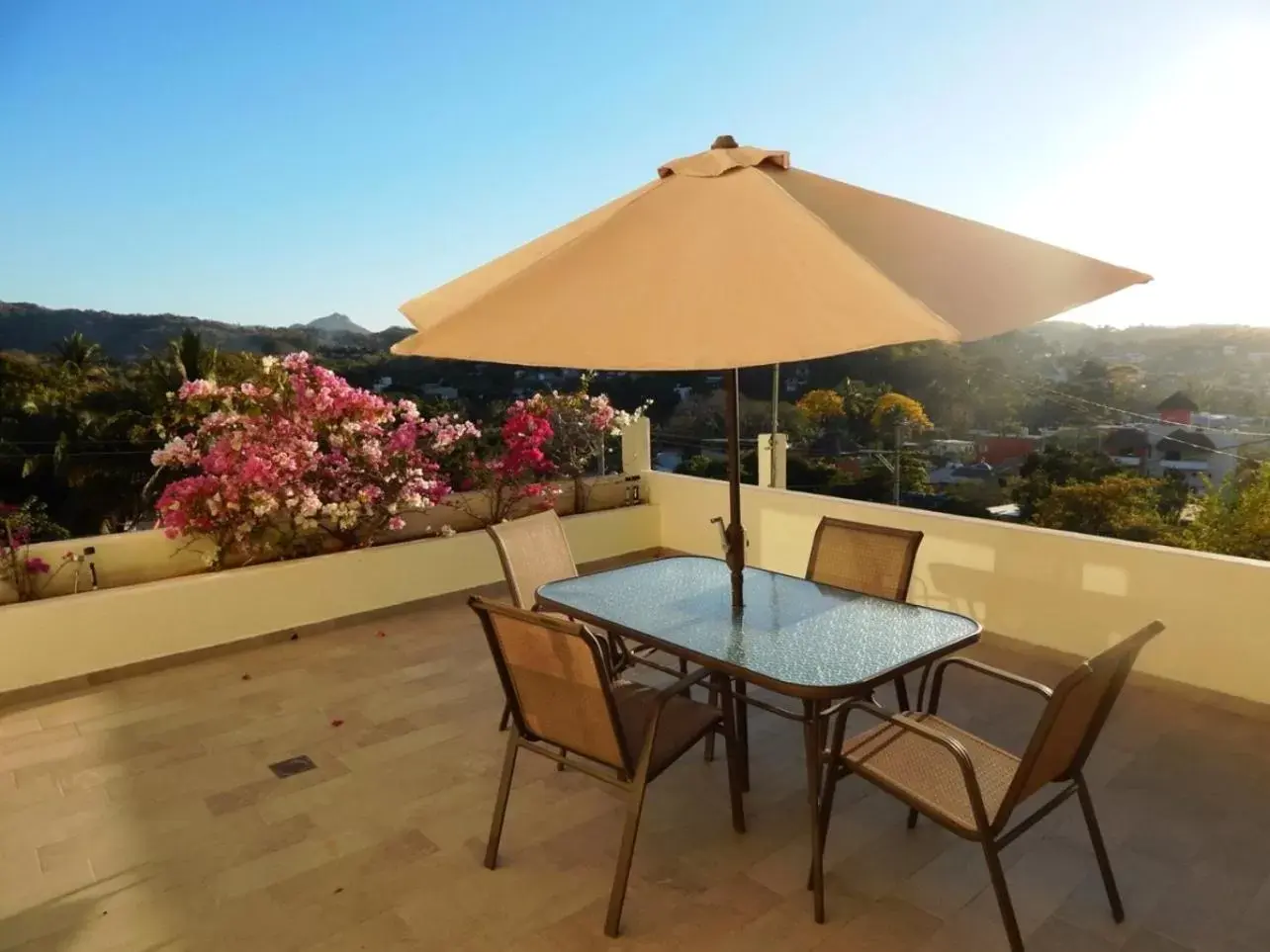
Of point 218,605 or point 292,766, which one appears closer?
point 292,766

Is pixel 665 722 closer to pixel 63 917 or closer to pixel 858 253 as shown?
pixel 858 253

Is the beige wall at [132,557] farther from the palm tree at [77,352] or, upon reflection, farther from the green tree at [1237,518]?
the palm tree at [77,352]

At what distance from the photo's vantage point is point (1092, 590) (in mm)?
3982

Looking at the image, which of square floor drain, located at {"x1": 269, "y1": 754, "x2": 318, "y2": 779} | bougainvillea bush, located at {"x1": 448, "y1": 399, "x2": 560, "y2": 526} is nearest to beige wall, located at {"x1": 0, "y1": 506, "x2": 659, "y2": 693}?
bougainvillea bush, located at {"x1": 448, "y1": 399, "x2": 560, "y2": 526}

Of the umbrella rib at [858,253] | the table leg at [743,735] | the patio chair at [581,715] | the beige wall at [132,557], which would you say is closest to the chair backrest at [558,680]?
the patio chair at [581,715]

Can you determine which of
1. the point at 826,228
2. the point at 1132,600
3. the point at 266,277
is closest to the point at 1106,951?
the point at 826,228

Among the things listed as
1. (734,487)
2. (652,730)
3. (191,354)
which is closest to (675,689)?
(652,730)

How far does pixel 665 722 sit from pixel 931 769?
0.80m

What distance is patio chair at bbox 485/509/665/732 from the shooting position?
10.8ft

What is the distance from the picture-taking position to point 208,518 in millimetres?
4617

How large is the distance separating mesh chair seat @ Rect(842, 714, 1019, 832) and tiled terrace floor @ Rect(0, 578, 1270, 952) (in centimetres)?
42

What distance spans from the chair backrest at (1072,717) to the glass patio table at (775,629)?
43 centimetres

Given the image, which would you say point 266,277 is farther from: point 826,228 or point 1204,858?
point 1204,858

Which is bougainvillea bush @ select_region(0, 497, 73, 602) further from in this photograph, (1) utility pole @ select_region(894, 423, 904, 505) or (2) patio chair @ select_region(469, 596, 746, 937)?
(1) utility pole @ select_region(894, 423, 904, 505)
